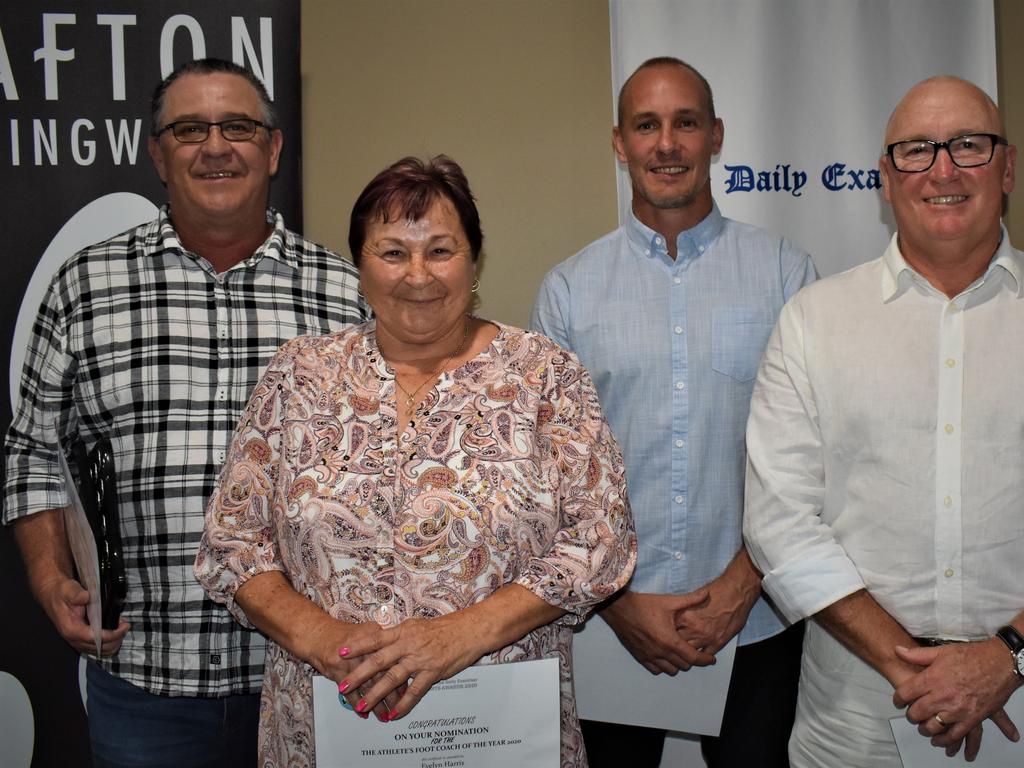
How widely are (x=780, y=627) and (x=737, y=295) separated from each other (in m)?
0.85

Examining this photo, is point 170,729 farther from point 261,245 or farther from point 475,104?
point 475,104

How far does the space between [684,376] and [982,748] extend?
1016 mm

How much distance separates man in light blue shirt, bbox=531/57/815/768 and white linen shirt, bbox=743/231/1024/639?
29 cm

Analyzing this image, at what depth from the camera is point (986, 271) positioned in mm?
1939

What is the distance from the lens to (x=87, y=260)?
89.4 inches

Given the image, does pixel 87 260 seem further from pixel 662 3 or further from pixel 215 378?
pixel 662 3

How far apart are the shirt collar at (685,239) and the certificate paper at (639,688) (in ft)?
3.16

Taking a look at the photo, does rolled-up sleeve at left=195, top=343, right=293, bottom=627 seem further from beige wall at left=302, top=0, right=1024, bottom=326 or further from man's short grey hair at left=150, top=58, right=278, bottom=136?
beige wall at left=302, top=0, right=1024, bottom=326

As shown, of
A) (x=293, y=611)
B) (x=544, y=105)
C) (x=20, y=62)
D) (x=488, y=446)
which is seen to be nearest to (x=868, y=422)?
(x=488, y=446)

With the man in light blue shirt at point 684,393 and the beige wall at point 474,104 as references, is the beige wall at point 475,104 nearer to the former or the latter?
the beige wall at point 474,104

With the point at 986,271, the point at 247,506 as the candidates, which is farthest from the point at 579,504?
the point at 986,271

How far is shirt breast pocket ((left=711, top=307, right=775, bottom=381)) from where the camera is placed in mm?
2303

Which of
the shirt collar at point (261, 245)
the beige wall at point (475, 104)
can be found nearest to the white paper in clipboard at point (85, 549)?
the shirt collar at point (261, 245)

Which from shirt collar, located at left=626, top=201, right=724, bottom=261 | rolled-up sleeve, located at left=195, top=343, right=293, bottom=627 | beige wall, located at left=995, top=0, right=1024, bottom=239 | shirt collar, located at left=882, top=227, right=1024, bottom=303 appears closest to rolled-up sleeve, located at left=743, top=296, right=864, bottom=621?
shirt collar, located at left=882, top=227, right=1024, bottom=303
